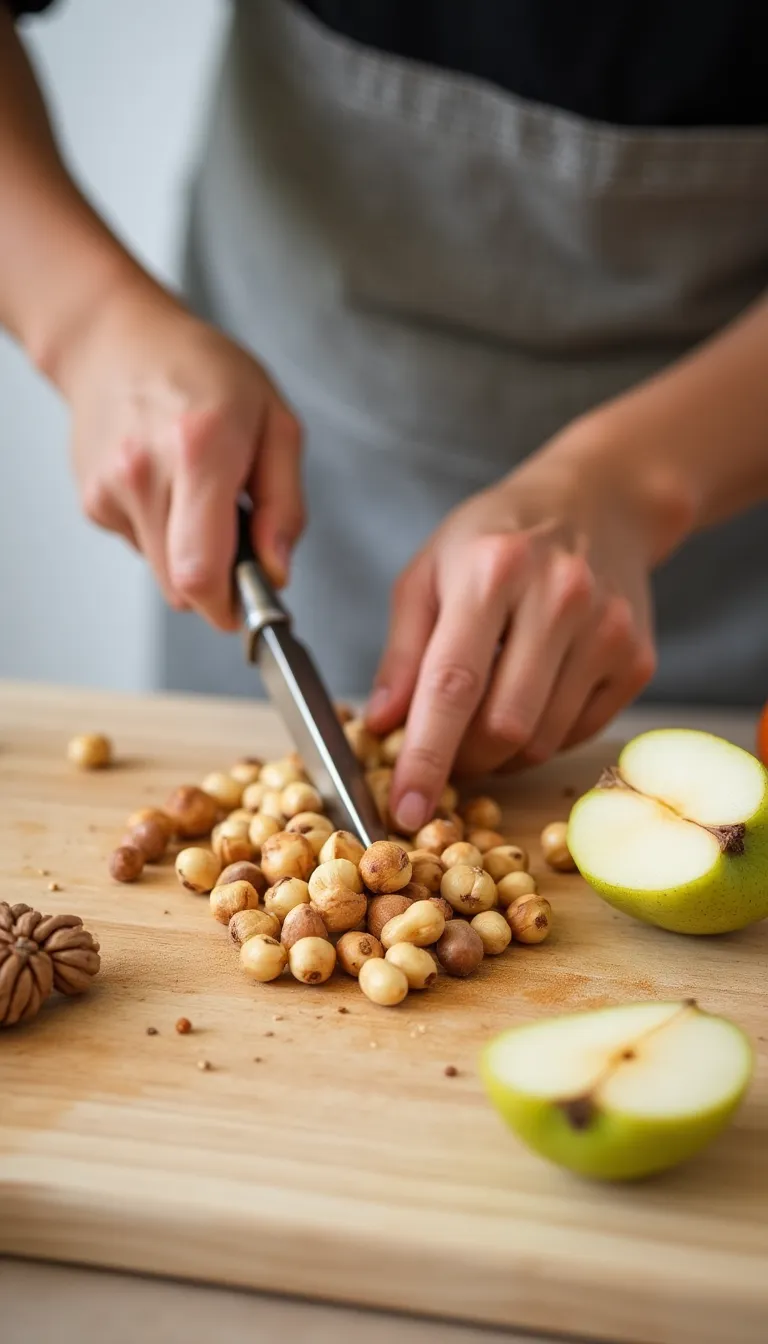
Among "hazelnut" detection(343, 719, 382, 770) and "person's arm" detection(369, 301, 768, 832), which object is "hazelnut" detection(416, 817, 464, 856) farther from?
"hazelnut" detection(343, 719, 382, 770)

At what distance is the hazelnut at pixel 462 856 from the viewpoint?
108 centimetres

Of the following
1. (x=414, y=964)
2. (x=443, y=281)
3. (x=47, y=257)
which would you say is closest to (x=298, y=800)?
(x=414, y=964)

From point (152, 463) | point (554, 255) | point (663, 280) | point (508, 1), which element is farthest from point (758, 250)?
point (152, 463)

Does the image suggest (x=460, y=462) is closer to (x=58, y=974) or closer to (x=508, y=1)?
(x=508, y=1)

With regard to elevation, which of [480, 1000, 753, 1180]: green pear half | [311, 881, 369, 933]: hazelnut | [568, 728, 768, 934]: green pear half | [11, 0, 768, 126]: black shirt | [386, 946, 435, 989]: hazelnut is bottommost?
[311, 881, 369, 933]: hazelnut

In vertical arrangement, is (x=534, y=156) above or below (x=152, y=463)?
above

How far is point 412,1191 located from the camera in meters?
0.74

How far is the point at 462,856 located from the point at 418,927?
0.40 ft

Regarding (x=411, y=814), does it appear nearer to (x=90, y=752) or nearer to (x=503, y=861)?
(x=503, y=861)

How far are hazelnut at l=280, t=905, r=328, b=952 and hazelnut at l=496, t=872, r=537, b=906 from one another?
169 millimetres

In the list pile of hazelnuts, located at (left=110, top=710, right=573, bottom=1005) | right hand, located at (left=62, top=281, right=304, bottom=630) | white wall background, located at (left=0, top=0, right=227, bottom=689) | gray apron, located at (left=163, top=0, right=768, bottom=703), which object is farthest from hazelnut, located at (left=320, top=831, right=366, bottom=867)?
white wall background, located at (left=0, top=0, right=227, bottom=689)

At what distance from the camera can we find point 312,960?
0.94 m

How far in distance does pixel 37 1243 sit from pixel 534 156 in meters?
1.40

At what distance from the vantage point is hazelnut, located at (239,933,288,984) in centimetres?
94
